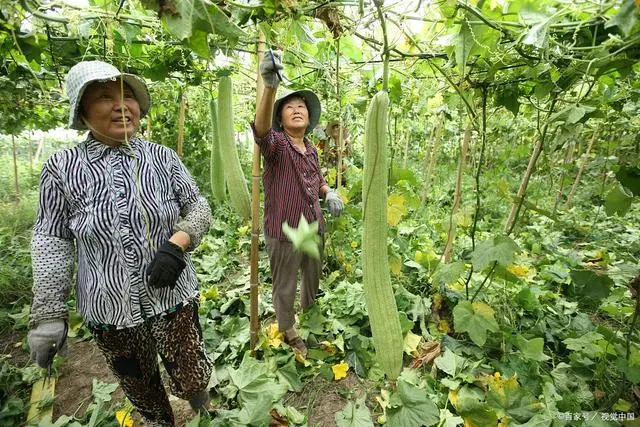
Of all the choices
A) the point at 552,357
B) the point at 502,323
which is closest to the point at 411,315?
the point at 502,323

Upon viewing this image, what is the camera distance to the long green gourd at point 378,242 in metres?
1.12

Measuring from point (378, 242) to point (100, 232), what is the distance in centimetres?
123

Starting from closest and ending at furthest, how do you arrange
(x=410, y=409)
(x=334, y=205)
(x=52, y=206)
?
1. (x=52, y=206)
2. (x=410, y=409)
3. (x=334, y=205)

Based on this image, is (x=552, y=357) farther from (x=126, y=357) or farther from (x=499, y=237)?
(x=126, y=357)

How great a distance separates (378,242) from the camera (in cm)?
123

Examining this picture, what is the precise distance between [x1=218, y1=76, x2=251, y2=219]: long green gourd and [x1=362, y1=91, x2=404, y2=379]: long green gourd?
1.45m

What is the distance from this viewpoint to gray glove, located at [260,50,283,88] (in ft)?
6.01

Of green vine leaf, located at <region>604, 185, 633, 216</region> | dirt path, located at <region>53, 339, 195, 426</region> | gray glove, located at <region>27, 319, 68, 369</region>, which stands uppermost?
green vine leaf, located at <region>604, 185, 633, 216</region>

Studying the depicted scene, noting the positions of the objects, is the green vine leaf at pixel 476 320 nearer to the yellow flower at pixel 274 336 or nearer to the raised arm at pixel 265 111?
the yellow flower at pixel 274 336

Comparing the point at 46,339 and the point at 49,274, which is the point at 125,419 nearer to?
the point at 46,339

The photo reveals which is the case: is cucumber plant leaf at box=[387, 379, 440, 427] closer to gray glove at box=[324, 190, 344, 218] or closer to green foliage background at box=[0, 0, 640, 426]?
green foliage background at box=[0, 0, 640, 426]

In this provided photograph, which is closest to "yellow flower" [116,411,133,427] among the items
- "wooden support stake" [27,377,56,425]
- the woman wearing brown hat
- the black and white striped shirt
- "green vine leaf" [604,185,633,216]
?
"wooden support stake" [27,377,56,425]

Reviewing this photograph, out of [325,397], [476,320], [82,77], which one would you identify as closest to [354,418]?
[325,397]

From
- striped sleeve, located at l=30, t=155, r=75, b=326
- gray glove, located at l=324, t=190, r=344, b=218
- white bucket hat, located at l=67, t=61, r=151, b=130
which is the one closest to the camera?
white bucket hat, located at l=67, t=61, r=151, b=130
